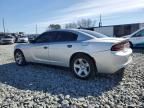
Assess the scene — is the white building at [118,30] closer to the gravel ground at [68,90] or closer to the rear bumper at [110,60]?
the gravel ground at [68,90]

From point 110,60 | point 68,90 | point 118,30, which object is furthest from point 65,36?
point 118,30

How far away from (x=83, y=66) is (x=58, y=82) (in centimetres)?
87

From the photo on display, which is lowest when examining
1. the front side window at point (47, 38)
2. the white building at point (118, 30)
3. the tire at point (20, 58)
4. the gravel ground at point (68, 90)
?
the gravel ground at point (68, 90)

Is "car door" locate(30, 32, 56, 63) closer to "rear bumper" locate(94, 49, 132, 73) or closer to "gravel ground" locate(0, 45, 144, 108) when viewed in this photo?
"gravel ground" locate(0, 45, 144, 108)

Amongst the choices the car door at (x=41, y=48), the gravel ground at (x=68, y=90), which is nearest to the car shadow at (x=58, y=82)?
the gravel ground at (x=68, y=90)

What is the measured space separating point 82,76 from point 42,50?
2.01 meters

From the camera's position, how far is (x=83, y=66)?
5.52 m

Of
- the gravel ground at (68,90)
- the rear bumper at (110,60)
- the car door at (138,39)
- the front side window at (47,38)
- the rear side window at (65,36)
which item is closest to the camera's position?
the gravel ground at (68,90)

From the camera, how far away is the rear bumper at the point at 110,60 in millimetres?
5043

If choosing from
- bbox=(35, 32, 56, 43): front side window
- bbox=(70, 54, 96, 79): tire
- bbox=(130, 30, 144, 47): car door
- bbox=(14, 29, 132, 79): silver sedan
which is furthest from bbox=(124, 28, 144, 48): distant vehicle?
bbox=(70, 54, 96, 79): tire

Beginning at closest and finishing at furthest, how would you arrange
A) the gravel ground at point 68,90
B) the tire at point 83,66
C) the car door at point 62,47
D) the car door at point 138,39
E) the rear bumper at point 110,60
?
the gravel ground at point 68,90
the rear bumper at point 110,60
the tire at point 83,66
the car door at point 62,47
the car door at point 138,39

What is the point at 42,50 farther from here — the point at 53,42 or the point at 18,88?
the point at 18,88

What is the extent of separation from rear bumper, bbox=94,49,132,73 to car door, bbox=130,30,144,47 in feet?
25.8

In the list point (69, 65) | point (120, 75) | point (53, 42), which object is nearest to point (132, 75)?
point (120, 75)
